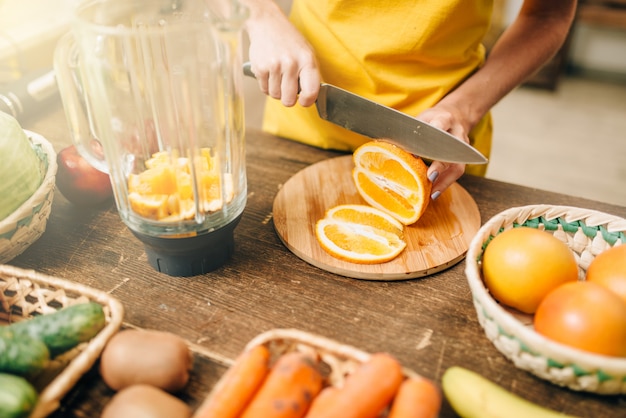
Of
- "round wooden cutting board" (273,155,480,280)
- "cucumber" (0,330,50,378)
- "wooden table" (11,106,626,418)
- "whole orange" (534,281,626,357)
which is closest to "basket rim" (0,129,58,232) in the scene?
"wooden table" (11,106,626,418)

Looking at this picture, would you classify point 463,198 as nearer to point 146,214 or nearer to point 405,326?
point 405,326

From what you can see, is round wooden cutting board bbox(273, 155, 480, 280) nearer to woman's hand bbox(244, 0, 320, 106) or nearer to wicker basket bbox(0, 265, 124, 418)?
woman's hand bbox(244, 0, 320, 106)

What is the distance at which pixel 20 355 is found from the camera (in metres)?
0.59

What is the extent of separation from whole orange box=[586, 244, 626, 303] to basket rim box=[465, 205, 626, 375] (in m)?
0.11

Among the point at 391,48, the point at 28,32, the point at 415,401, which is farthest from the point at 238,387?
the point at 28,32

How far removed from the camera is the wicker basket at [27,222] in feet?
2.56

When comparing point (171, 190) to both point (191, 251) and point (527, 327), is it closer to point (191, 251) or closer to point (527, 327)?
point (191, 251)

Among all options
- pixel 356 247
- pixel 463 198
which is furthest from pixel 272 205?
pixel 463 198

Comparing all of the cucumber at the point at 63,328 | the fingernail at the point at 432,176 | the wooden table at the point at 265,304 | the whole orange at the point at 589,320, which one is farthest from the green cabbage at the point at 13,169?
the whole orange at the point at 589,320

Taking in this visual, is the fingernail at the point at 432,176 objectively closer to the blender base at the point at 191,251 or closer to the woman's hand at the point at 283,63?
the woman's hand at the point at 283,63

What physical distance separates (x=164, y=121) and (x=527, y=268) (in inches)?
23.6

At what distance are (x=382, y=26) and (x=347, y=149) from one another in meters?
0.30

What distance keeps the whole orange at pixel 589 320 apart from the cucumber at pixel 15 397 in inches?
24.3

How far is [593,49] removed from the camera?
401 cm
